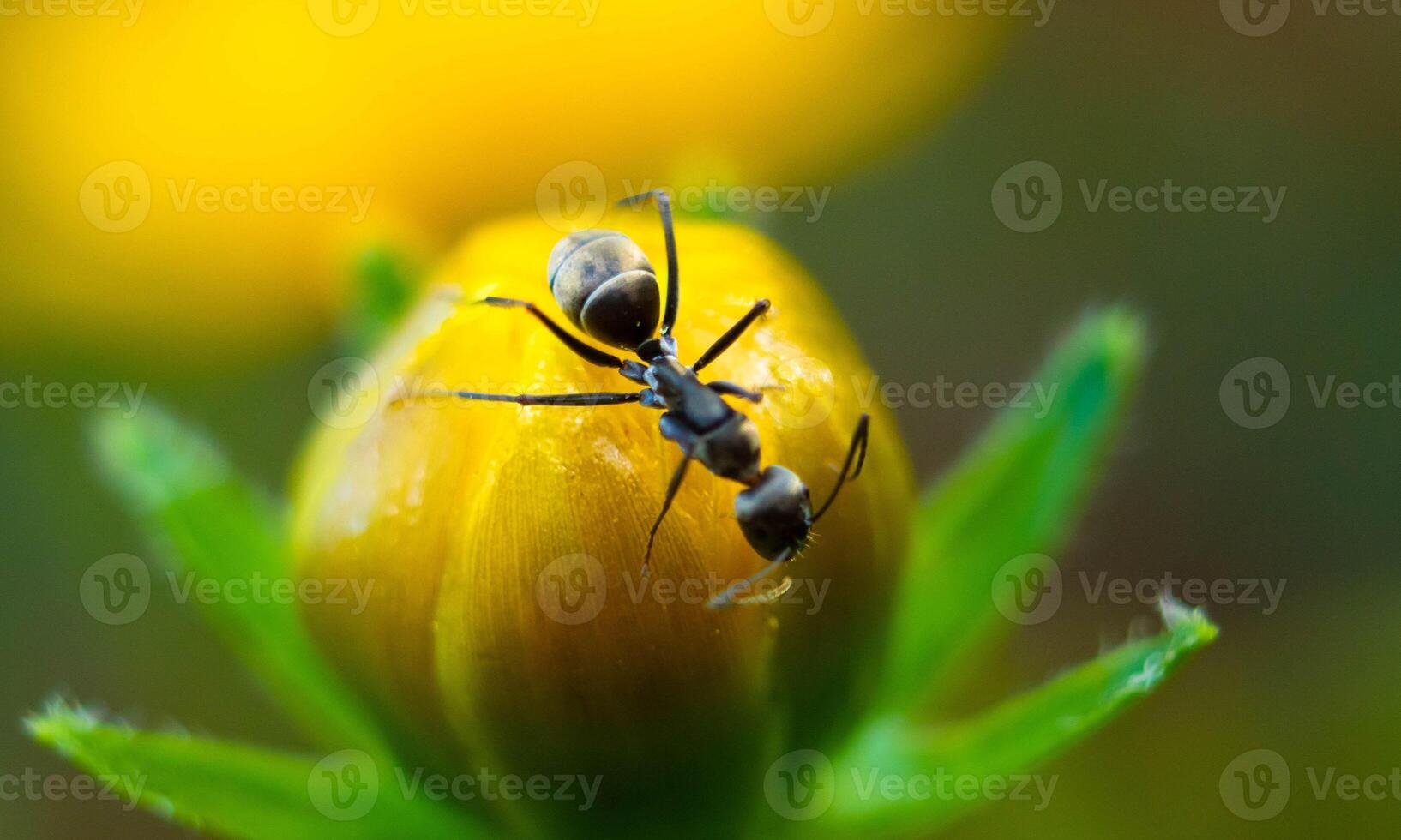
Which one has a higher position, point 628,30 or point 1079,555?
point 628,30

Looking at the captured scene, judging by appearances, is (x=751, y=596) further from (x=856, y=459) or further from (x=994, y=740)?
(x=994, y=740)

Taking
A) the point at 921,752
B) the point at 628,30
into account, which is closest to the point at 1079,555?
the point at 921,752

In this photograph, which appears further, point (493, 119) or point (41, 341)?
point (493, 119)

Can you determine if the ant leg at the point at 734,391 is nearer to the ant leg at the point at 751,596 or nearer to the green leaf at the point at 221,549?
the ant leg at the point at 751,596

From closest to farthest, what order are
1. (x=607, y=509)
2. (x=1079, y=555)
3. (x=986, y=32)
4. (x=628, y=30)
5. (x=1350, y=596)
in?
1. (x=607, y=509)
2. (x=1350, y=596)
3. (x=1079, y=555)
4. (x=628, y=30)
5. (x=986, y=32)

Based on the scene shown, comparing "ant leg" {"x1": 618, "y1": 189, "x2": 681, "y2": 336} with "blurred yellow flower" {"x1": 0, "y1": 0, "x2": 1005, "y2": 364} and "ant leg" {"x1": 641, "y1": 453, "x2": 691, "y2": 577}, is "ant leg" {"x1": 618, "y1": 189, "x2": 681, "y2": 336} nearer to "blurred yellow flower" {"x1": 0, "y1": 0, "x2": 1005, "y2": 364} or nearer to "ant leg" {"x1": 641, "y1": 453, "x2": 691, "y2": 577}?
"ant leg" {"x1": 641, "y1": 453, "x2": 691, "y2": 577}

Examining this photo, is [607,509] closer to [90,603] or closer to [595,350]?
[595,350]
